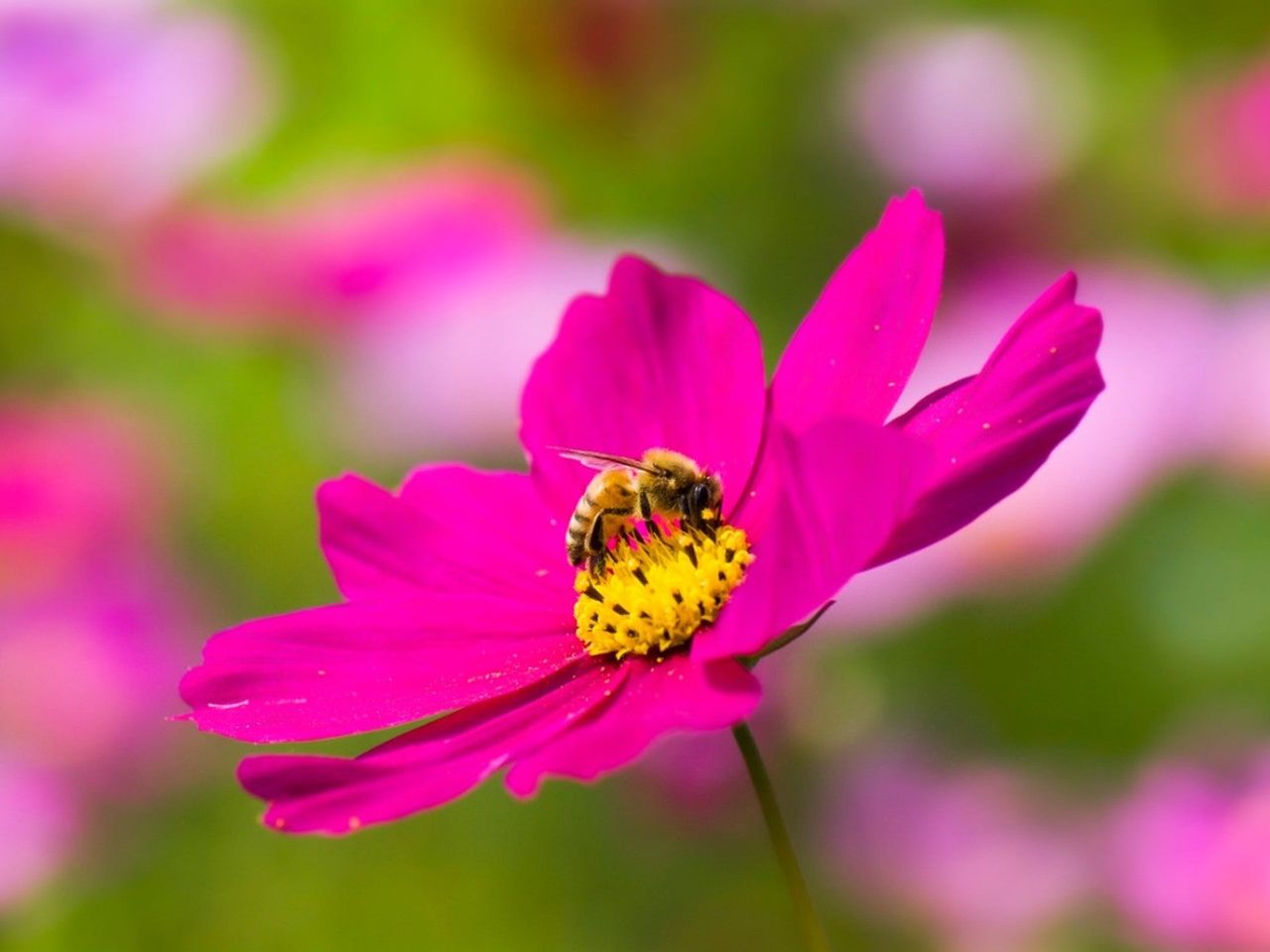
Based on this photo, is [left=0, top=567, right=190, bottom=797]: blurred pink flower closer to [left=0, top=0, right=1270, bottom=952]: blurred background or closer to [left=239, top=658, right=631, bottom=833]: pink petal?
[left=0, top=0, right=1270, bottom=952]: blurred background

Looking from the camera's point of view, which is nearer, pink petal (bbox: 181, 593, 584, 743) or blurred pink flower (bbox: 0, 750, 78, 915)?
pink petal (bbox: 181, 593, 584, 743)

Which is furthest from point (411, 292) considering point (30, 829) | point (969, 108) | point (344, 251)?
point (969, 108)

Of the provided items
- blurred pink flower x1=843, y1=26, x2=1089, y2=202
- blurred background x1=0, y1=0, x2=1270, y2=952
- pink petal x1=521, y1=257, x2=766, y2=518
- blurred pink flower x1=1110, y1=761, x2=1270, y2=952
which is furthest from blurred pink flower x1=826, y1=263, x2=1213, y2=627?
pink petal x1=521, y1=257, x2=766, y2=518

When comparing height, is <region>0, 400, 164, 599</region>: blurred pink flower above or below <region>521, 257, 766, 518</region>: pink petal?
above

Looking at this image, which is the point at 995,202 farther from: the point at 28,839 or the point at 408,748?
the point at 408,748

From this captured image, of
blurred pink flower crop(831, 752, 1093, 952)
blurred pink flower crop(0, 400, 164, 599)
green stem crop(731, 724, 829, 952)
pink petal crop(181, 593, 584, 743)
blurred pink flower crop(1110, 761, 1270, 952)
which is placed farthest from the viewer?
blurred pink flower crop(0, 400, 164, 599)

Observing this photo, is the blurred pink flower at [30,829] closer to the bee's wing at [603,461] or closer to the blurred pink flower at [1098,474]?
the blurred pink flower at [1098,474]
